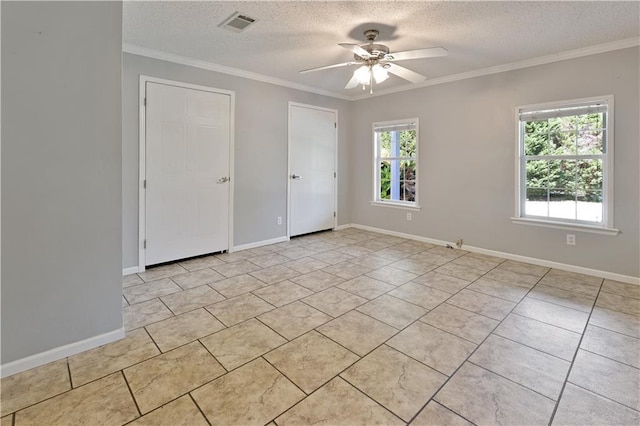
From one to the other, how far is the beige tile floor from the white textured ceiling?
2.40 m

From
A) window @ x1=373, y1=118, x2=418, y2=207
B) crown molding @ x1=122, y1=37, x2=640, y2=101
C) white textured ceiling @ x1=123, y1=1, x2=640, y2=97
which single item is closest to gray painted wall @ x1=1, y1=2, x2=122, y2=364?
white textured ceiling @ x1=123, y1=1, x2=640, y2=97

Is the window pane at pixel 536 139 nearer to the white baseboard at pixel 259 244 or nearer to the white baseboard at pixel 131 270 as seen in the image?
the white baseboard at pixel 259 244

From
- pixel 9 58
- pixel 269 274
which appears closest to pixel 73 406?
pixel 9 58

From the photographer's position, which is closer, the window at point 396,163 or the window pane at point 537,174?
the window pane at point 537,174

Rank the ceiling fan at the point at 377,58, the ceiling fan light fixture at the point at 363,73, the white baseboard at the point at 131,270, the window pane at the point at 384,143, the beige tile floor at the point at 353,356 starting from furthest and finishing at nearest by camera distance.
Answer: the window pane at the point at 384,143 → the white baseboard at the point at 131,270 → the ceiling fan light fixture at the point at 363,73 → the ceiling fan at the point at 377,58 → the beige tile floor at the point at 353,356

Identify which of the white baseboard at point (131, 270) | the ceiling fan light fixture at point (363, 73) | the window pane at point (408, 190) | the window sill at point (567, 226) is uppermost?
the ceiling fan light fixture at point (363, 73)

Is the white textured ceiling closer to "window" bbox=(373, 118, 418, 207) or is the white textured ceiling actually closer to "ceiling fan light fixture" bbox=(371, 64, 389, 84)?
"ceiling fan light fixture" bbox=(371, 64, 389, 84)

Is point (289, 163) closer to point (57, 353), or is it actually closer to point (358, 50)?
point (358, 50)

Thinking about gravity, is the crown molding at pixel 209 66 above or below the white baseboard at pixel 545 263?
above

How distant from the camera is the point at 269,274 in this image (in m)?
3.50

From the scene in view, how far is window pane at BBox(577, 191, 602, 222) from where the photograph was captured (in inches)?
136

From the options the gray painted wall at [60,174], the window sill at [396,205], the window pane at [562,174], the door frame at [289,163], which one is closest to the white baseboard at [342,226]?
the door frame at [289,163]

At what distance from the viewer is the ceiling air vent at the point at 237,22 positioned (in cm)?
270

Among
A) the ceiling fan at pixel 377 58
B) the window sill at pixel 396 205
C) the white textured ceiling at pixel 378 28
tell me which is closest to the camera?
the white textured ceiling at pixel 378 28
